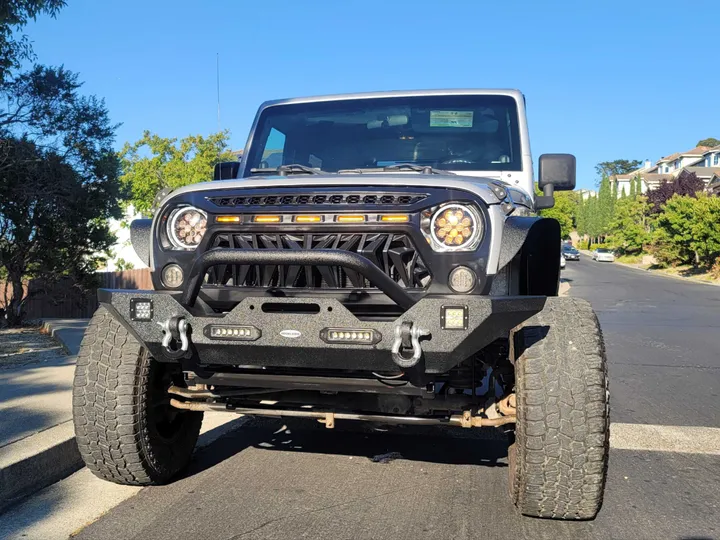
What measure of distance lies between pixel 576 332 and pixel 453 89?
8.14 feet

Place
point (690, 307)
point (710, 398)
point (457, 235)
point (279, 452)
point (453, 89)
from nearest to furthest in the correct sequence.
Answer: point (457, 235), point (279, 452), point (453, 89), point (710, 398), point (690, 307)

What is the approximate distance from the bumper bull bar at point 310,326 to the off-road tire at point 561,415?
228 mm

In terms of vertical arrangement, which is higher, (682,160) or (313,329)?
(682,160)

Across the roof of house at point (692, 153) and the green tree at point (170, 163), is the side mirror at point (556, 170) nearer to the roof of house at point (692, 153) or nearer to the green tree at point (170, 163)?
the green tree at point (170, 163)

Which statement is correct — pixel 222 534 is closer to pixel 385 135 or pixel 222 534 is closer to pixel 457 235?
pixel 457 235

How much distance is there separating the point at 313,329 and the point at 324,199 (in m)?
0.65

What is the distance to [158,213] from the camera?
Result: 358 cm

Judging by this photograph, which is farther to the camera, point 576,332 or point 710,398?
point 710,398

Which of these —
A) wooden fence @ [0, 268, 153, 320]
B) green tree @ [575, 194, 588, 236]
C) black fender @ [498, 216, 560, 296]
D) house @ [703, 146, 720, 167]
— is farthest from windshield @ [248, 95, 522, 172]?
green tree @ [575, 194, 588, 236]

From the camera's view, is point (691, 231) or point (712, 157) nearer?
point (691, 231)

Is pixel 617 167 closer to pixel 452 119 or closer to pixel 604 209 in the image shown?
pixel 604 209

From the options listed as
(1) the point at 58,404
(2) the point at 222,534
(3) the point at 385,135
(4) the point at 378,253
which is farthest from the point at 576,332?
(1) the point at 58,404

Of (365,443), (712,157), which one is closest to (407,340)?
(365,443)

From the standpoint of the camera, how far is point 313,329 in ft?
10.3
